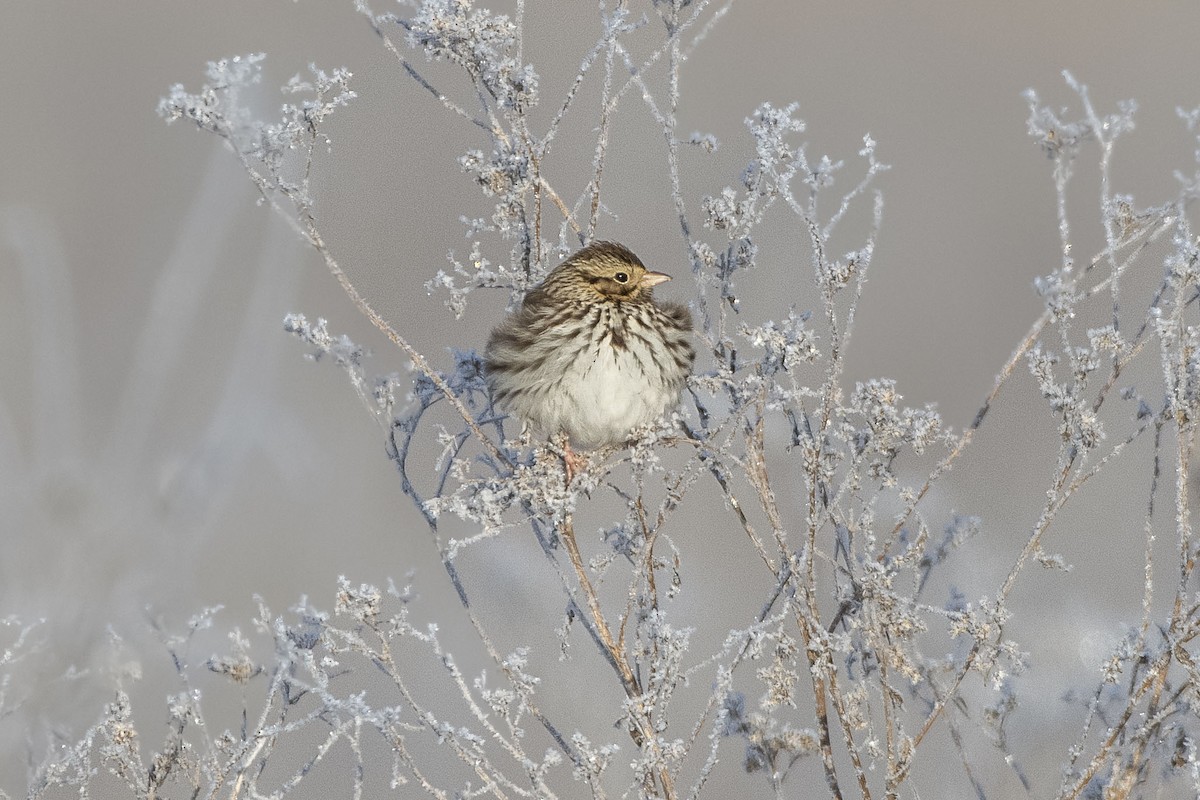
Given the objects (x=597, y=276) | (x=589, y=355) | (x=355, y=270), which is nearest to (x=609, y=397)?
(x=589, y=355)

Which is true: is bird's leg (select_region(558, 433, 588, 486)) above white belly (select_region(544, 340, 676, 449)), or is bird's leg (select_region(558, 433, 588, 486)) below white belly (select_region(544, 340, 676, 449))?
below

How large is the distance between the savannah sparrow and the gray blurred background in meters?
0.87

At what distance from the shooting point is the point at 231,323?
29.2ft

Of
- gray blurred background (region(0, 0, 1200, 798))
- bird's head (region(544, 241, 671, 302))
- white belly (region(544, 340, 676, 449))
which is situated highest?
gray blurred background (region(0, 0, 1200, 798))

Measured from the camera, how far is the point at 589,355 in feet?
15.2

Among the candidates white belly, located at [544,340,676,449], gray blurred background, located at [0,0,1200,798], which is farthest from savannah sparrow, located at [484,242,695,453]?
gray blurred background, located at [0,0,1200,798]

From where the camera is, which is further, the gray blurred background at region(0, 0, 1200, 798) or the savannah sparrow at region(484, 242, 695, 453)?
the gray blurred background at region(0, 0, 1200, 798)

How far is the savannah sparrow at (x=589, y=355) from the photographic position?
4609 millimetres

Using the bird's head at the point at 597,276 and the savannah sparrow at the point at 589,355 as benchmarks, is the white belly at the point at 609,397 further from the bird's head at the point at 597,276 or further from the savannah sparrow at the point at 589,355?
the bird's head at the point at 597,276

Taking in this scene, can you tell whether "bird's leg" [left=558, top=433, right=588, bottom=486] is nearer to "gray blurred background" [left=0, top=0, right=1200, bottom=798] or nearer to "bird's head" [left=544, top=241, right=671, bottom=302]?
"bird's head" [left=544, top=241, right=671, bottom=302]

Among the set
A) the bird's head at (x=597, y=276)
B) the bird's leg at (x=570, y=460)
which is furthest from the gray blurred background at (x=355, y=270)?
the bird's leg at (x=570, y=460)

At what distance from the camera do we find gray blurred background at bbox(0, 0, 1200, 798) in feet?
19.0

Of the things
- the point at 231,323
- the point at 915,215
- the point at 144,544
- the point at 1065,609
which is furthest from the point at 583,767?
the point at 915,215

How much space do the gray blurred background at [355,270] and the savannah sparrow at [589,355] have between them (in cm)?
87
